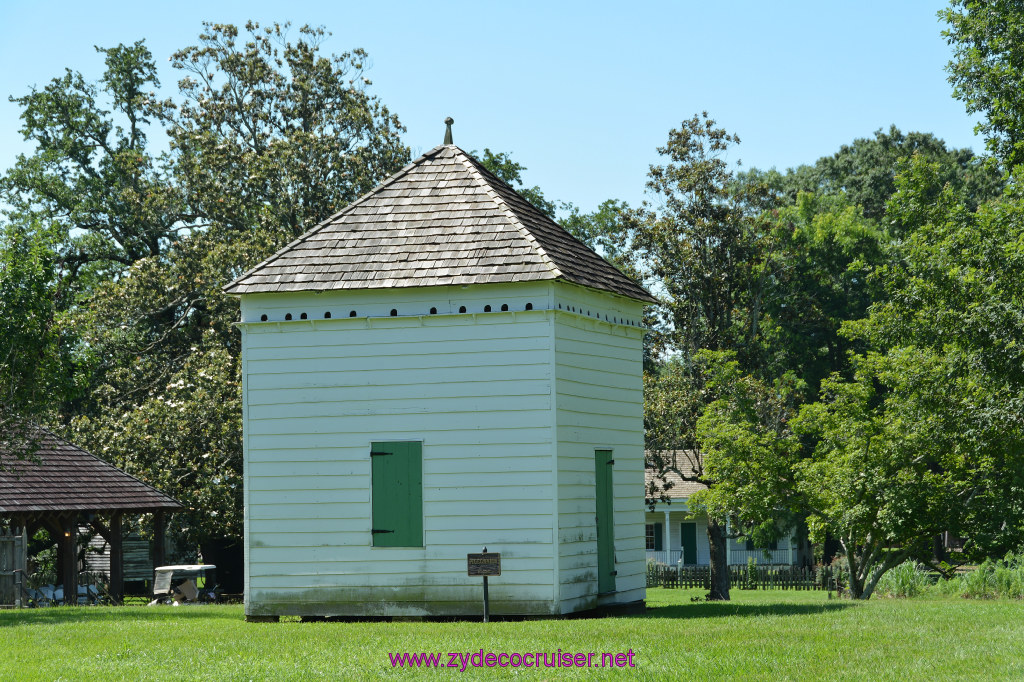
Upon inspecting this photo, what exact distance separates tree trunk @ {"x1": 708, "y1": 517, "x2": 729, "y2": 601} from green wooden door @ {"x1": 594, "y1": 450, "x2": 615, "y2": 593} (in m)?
15.8

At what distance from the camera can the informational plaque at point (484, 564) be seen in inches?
582

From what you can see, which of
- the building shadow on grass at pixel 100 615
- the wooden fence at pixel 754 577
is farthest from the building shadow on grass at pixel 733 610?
the wooden fence at pixel 754 577

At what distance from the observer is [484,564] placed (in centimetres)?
1484

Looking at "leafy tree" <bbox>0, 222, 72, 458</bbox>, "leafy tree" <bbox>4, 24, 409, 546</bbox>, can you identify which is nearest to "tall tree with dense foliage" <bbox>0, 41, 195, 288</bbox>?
"leafy tree" <bbox>4, 24, 409, 546</bbox>

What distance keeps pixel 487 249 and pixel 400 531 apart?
13.5 feet

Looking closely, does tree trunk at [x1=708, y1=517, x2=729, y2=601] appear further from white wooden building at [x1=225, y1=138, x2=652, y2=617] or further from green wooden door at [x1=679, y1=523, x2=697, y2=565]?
white wooden building at [x1=225, y1=138, x2=652, y2=617]

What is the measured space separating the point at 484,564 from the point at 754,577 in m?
25.1

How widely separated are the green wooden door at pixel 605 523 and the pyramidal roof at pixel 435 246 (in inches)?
103

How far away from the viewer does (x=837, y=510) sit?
2123cm

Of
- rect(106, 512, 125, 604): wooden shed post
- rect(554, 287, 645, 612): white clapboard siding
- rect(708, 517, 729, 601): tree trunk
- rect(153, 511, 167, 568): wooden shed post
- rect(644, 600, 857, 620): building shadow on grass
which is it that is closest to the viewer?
rect(644, 600, 857, 620): building shadow on grass

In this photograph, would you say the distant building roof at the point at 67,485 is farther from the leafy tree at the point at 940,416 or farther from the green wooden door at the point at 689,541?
the green wooden door at the point at 689,541

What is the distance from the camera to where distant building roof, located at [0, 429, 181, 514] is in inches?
988

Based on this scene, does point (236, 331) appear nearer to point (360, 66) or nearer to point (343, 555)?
point (360, 66)

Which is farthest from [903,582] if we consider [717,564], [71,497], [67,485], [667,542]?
[667,542]
